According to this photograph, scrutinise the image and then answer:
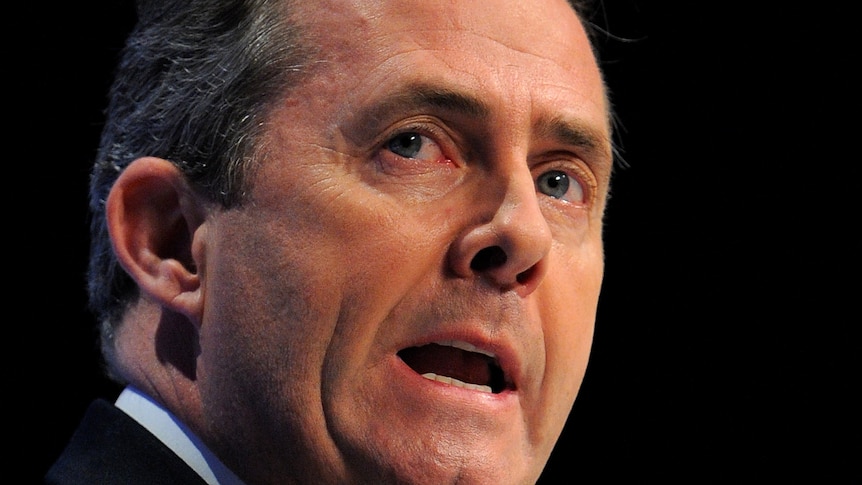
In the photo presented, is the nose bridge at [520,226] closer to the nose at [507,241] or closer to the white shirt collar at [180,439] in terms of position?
the nose at [507,241]

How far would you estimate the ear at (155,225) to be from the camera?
1819 mm

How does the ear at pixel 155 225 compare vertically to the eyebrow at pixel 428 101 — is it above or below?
below

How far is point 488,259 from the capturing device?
5.65 feet

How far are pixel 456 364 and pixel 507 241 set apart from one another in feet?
0.78

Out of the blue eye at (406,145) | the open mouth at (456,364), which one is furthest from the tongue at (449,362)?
the blue eye at (406,145)

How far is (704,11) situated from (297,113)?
Answer: 1697mm

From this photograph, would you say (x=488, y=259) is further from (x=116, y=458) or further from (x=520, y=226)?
(x=116, y=458)

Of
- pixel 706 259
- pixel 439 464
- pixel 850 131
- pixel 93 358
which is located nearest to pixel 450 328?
pixel 439 464

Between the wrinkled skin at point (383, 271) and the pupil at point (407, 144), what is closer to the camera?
the wrinkled skin at point (383, 271)

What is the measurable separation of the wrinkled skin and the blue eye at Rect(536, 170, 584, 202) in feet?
0.16

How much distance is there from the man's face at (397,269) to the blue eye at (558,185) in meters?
0.09

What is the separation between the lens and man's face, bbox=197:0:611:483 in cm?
166

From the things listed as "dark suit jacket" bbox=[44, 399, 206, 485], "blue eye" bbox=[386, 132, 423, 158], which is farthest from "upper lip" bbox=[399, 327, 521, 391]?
"dark suit jacket" bbox=[44, 399, 206, 485]

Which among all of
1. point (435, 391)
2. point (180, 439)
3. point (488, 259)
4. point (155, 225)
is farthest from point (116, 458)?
point (488, 259)
